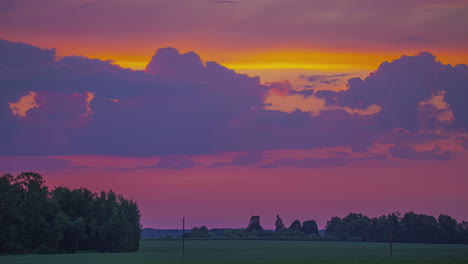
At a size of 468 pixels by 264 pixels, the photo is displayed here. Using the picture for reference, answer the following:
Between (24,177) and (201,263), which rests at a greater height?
(24,177)

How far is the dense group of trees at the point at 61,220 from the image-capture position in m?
114

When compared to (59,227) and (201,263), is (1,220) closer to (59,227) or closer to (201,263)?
(59,227)

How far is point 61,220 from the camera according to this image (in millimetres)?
123312

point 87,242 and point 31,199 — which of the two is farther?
point 87,242

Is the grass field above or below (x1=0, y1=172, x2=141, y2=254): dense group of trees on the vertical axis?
below

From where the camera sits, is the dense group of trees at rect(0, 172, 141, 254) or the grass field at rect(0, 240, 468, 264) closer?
the grass field at rect(0, 240, 468, 264)

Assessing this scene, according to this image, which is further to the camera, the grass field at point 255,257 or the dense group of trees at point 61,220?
the dense group of trees at point 61,220

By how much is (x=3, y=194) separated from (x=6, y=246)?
8.70 metres

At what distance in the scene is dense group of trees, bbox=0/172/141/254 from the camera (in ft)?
375

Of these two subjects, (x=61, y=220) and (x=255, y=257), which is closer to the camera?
(x=255, y=257)

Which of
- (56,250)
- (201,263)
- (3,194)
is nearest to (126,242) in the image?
(56,250)

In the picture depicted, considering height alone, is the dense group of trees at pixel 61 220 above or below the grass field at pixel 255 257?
above

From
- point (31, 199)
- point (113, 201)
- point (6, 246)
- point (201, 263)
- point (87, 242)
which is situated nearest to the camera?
point (201, 263)

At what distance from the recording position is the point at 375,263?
77125mm
